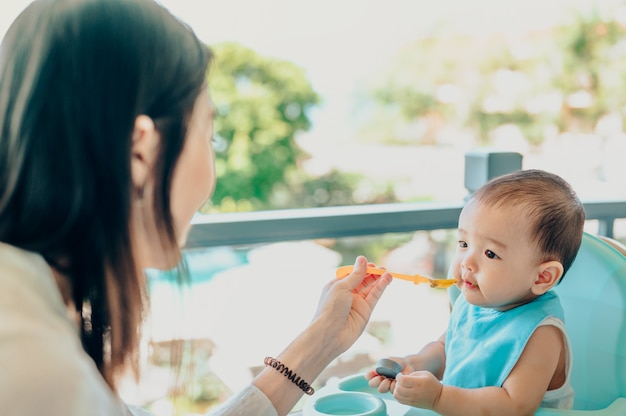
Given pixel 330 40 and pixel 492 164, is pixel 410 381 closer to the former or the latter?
pixel 492 164

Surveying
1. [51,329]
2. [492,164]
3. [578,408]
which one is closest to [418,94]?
[492,164]

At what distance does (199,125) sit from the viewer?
828mm

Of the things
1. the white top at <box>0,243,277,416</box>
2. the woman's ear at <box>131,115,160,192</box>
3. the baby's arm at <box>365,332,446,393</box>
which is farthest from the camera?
the baby's arm at <box>365,332,446,393</box>

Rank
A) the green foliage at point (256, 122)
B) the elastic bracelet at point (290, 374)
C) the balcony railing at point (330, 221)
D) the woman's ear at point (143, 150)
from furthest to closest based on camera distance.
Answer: the green foliage at point (256, 122) → the balcony railing at point (330, 221) → the elastic bracelet at point (290, 374) → the woman's ear at point (143, 150)

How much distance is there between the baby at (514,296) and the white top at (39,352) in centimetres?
53

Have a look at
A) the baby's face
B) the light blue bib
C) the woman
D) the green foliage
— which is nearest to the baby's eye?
the baby's face

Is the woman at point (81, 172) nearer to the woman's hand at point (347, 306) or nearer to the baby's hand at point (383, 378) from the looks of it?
the woman's hand at point (347, 306)

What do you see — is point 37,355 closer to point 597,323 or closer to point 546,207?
point 546,207

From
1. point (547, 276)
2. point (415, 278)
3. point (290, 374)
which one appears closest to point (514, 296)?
point (547, 276)

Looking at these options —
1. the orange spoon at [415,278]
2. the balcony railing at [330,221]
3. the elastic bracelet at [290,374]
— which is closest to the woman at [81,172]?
the elastic bracelet at [290,374]

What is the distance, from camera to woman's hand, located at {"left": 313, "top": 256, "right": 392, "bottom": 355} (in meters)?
1.05

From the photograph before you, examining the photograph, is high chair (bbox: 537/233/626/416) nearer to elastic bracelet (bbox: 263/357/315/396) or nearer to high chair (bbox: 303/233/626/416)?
high chair (bbox: 303/233/626/416)

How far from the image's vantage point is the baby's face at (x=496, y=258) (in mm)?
1104

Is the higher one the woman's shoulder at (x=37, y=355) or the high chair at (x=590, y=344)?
the woman's shoulder at (x=37, y=355)
